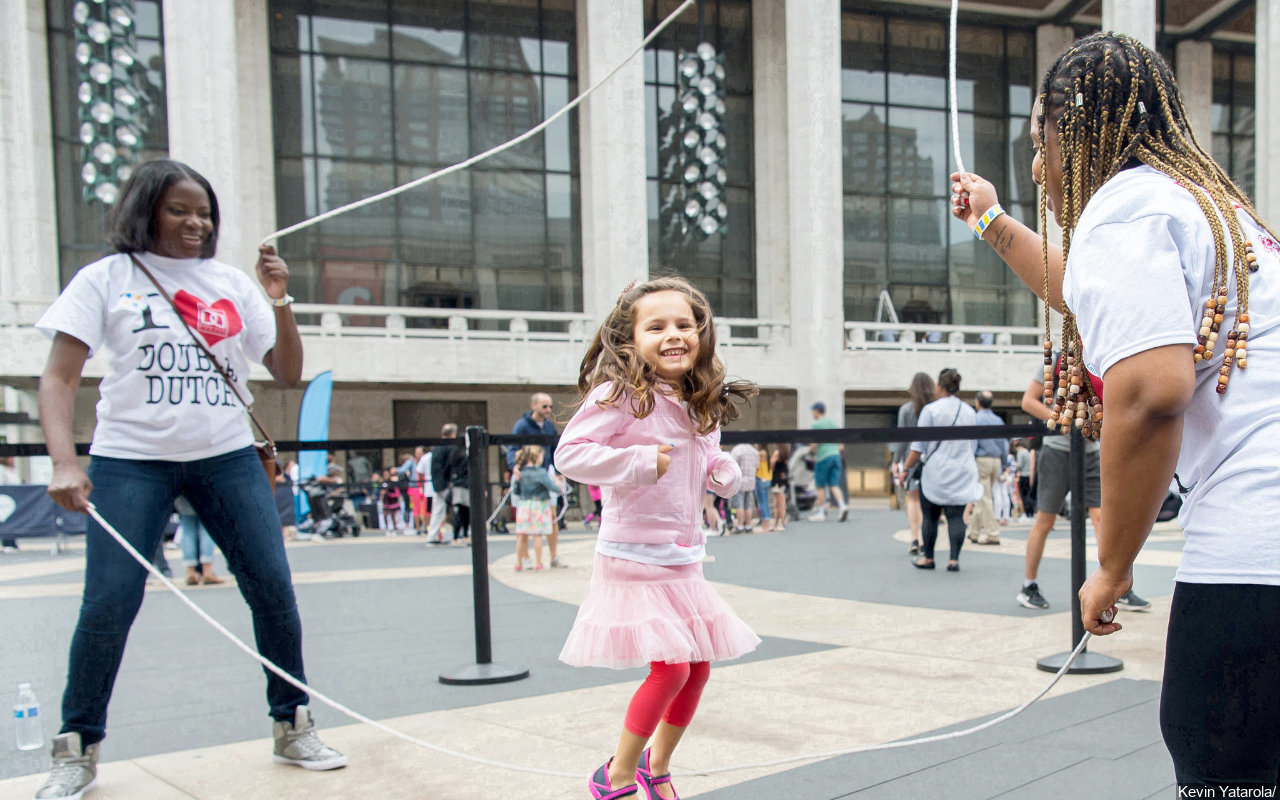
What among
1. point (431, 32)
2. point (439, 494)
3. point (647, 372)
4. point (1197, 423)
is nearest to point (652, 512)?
point (647, 372)

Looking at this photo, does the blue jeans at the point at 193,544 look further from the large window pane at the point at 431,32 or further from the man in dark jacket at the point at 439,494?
the large window pane at the point at 431,32

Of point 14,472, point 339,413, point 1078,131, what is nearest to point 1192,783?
point 1078,131

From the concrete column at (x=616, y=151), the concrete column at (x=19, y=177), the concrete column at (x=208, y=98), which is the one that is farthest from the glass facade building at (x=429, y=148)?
the concrete column at (x=19, y=177)

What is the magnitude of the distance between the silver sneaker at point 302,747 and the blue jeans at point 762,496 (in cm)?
1194

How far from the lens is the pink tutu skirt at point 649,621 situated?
2643mm

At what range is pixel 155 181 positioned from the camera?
330 centimetres

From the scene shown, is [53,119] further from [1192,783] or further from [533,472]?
[1192,783]

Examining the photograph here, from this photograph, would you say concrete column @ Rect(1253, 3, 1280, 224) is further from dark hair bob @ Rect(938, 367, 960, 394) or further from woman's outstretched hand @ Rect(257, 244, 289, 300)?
woman's outstretched hand @ Rect(257, 244, 289, 300)

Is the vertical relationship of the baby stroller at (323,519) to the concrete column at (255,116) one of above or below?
below

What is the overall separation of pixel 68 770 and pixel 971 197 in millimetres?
3110

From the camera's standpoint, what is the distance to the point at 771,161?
93.4 feet

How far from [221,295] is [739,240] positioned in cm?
2676

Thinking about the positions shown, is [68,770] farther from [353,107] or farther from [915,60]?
[915,60]

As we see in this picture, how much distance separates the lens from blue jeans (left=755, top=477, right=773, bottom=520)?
49.6ft
